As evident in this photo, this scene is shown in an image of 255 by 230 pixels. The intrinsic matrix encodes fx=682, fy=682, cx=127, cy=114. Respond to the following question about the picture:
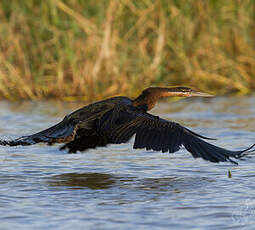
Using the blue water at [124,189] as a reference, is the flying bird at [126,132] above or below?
above

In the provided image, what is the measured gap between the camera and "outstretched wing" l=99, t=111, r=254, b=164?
481 cm

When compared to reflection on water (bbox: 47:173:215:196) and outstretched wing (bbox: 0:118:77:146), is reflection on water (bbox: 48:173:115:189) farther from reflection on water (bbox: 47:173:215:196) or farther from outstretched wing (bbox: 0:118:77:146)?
outstretched wing (bbox: 0:118:77:146)

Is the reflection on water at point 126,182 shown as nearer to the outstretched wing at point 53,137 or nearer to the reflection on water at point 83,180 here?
the reflection on water at point 83,180

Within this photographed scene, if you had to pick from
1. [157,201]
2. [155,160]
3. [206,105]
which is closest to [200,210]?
[157,201]

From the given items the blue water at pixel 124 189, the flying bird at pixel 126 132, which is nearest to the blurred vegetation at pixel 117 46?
the blue water at pixel 124 189

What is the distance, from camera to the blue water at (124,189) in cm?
403

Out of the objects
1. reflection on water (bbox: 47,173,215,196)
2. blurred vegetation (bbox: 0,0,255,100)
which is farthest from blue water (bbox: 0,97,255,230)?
blurred vegetation (bbox: 0,0,255,100)

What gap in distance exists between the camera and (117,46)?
391 inches

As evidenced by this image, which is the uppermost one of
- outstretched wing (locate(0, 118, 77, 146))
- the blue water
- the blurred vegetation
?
the blurred vegetation

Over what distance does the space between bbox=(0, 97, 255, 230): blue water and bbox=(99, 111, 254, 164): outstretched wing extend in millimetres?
266

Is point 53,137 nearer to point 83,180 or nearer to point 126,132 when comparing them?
point 83,180

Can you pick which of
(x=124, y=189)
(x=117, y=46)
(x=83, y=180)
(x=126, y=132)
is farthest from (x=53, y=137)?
(x=117, y=46)

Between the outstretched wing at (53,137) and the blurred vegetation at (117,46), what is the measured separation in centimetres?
426

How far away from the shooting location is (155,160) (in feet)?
19.9
